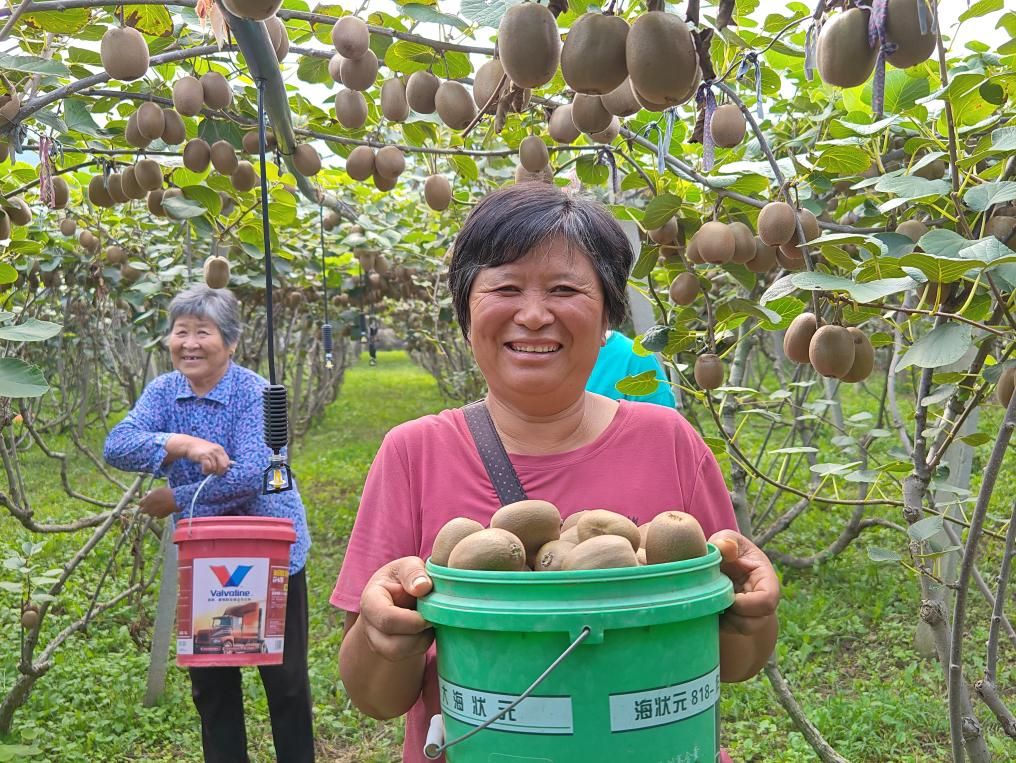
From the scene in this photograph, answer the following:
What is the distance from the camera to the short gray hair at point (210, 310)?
340 centimetres

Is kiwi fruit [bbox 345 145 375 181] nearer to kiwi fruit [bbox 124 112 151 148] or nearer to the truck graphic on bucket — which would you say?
kiwi fruit [bbox 124 112 151 148]

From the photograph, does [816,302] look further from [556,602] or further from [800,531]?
[800,531]

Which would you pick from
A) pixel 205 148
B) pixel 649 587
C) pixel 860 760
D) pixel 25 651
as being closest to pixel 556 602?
pixel 649 587

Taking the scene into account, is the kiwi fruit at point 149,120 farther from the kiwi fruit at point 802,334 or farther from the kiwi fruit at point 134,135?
the kiwi fruit at point 802,334

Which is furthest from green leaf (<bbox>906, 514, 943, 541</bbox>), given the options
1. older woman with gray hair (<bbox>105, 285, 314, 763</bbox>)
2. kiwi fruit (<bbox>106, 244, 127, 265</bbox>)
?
kiwi fruit (<bbox>106, 244, 127, 265</bbox>)

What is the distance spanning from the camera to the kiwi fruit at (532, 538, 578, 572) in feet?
4.07

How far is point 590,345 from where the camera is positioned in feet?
4.95

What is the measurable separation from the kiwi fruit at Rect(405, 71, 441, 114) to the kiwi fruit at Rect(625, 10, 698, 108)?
1290 millimetres

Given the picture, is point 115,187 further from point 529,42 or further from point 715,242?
point 529,42

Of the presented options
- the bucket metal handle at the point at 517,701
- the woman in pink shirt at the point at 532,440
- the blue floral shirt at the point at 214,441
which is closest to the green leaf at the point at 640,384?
the woman in pink shirt at the point at 532,440

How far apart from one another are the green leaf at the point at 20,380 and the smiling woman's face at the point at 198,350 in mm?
1727

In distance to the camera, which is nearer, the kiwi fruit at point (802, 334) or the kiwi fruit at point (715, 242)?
the kiwi fruit at point (802, 334)

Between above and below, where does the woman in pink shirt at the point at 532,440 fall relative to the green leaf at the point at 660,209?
below

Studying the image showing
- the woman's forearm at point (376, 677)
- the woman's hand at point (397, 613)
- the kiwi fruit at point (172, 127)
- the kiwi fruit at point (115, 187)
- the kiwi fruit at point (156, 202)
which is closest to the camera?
the woman's hand at point (397, 613)
